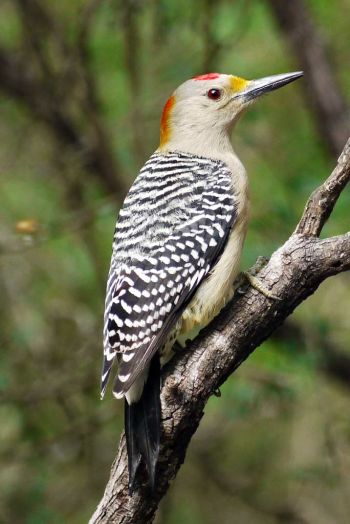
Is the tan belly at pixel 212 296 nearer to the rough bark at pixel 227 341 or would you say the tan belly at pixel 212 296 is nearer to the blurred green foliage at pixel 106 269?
the rough bark at pixel 227 341

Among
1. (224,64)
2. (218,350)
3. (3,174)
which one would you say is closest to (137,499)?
(218,350)

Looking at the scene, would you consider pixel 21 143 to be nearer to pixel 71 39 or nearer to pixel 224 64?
pixel 71 39

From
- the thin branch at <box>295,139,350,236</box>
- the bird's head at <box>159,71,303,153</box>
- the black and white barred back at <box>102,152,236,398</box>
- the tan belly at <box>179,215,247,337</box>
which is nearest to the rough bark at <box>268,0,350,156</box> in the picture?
the bird's head at <box>159,71,303,153</box>

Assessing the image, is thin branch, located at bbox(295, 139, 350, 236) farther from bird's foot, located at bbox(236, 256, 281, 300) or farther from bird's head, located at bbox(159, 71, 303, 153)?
bird's head, located at bbox(159, 71, 303, 153)

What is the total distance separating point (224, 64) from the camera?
24.1 feet

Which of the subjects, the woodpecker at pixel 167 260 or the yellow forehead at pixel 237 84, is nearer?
the woodpecker at pixel 167 260

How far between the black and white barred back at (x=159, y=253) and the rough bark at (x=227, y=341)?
196 mm

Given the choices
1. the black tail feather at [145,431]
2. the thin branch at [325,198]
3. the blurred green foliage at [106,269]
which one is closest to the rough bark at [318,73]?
the blurred green foliage at [106,269]

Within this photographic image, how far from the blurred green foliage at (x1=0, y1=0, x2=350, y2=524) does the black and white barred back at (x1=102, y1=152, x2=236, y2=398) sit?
4.37ft

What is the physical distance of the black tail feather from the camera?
3758 millimetres

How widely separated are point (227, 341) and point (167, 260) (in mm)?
609

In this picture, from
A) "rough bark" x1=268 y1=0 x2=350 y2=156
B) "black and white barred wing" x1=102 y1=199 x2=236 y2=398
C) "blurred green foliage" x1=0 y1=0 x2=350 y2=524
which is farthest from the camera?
"rough bark" x1=268 y1=0 x2=350 y2=156

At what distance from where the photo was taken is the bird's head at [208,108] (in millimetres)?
5258

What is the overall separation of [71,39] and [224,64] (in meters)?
1.28
